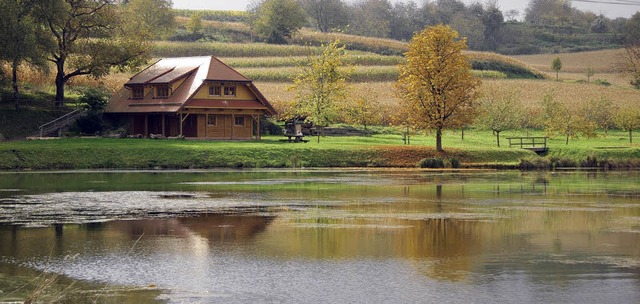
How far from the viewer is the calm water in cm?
2008

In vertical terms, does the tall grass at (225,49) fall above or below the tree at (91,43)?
above

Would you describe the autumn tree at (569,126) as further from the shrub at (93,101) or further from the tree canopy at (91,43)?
the shrub at (93,101)

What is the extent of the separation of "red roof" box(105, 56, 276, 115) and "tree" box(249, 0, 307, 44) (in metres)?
64.2

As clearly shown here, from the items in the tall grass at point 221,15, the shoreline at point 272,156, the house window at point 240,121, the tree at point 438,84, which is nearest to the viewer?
the shoreline at point 272,156

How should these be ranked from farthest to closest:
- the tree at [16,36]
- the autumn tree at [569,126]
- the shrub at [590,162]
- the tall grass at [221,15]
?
1. the tall grass at [221,15]
2. the autumn tree at [569,126]
3. the tree at [16,36]
4. the shrub at [590,162]

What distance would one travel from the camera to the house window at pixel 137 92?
7656cm

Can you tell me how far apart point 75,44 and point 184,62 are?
9.38 metres

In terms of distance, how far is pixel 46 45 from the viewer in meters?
70.8

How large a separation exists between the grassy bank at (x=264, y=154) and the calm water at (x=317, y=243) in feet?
43.1

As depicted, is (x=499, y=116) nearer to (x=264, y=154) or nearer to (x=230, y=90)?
(x=264, y=154)

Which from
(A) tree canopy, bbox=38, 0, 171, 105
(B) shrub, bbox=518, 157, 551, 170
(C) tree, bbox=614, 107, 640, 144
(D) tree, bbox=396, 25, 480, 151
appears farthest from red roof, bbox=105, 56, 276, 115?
(C) tree, bbox=614, 107, 640, 144

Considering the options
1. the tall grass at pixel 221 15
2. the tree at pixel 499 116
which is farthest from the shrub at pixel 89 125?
the tall grass at pixel 221 15

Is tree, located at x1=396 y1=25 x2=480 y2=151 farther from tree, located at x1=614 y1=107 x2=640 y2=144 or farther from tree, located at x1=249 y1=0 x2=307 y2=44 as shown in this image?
tree, located at x1=249 y1=0 x2=307 y2=44

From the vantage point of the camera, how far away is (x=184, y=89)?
73.8 meters
